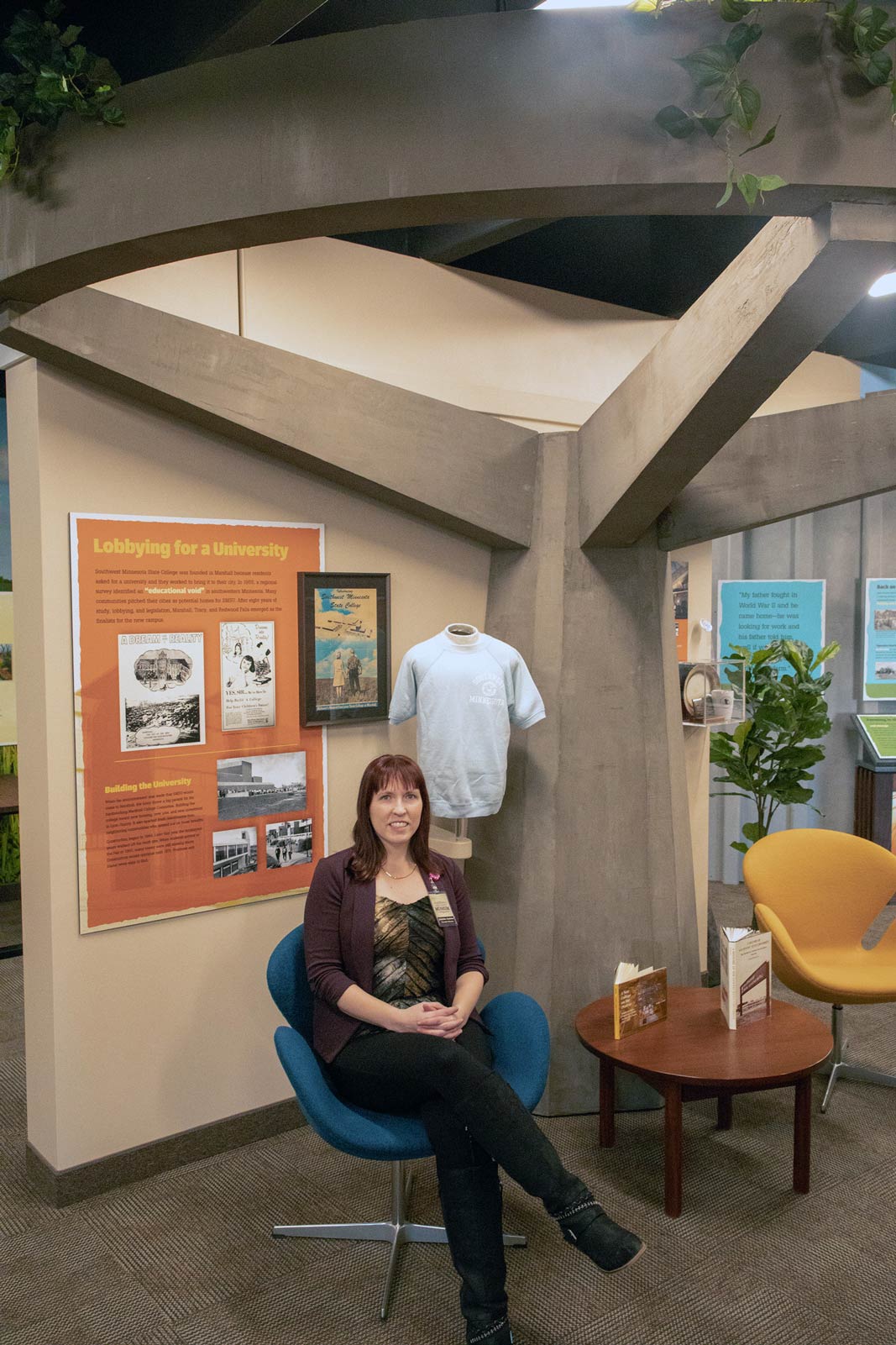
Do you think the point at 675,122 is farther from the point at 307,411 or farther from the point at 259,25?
the point at 307,411

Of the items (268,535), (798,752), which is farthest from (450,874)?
(798,752)

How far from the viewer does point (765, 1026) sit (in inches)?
127

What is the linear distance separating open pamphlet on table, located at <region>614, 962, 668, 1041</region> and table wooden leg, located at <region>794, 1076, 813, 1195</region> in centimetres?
47


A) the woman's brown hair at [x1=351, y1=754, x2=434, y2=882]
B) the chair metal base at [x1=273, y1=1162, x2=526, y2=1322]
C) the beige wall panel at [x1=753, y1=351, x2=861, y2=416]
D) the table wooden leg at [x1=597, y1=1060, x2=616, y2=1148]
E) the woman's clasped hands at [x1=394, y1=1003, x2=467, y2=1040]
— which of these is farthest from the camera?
the beige wall panel at [x1=753, y1=351, x2=861, y2=416]

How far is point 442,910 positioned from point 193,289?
2.08 m

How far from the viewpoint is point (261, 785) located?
3.40 meters

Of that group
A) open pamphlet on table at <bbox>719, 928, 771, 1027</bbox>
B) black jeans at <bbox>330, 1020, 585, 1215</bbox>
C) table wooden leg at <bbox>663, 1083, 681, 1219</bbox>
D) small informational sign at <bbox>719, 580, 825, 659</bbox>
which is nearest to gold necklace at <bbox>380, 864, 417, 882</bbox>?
black jeans at <bbox>330, 1020, 585, 1215</bbox>

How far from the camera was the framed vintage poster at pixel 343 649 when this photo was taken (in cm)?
346

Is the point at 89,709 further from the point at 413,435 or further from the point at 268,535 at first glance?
the point at 413,435

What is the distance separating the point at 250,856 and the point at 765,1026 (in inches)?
70.2

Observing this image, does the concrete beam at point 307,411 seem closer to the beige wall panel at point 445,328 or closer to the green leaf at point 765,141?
the beige wall panel at point 445,328

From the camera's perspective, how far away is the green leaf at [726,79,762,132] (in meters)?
1.59

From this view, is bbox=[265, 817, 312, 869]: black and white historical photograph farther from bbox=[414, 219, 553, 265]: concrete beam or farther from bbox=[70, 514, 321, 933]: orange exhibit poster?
bbox=[414, 219, 553, 265]: concrete beam

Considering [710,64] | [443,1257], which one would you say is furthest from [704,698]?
[710,64]
